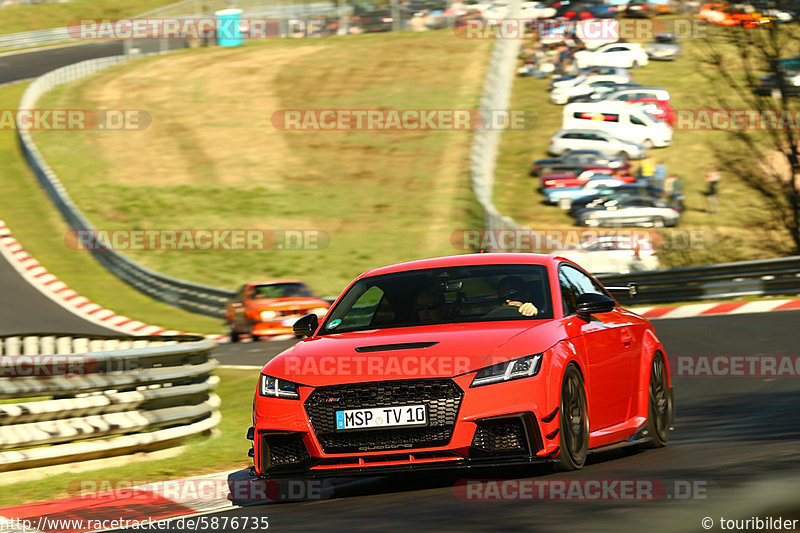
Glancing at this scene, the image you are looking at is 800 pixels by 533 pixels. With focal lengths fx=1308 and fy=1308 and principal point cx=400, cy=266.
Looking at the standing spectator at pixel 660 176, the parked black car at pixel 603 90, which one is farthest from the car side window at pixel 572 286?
the parked black car at pixel 603 90

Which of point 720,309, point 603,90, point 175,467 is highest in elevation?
point 175,467

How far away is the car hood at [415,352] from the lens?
729cm

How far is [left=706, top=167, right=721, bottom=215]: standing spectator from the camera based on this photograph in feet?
125

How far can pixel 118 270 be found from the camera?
1300 inches

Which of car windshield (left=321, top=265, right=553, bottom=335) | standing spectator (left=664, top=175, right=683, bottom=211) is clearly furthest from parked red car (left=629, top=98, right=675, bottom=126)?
car windshield (left=321, top=265, right=553, bottom=335)

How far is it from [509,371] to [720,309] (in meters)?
15.2

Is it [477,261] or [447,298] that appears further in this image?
[477,261]

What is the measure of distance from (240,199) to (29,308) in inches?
476


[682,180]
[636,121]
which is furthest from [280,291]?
[636,121]

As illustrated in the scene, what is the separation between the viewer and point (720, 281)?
2333cm

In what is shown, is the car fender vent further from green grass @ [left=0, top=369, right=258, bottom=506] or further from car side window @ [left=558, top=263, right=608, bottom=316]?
green grass @ [left=0, top=369, right=258, bottom=506]

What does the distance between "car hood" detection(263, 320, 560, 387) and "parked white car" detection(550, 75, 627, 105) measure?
130 feet

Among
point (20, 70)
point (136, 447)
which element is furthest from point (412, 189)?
point (136, 447)

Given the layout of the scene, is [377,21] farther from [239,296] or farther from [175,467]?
[175,467]
